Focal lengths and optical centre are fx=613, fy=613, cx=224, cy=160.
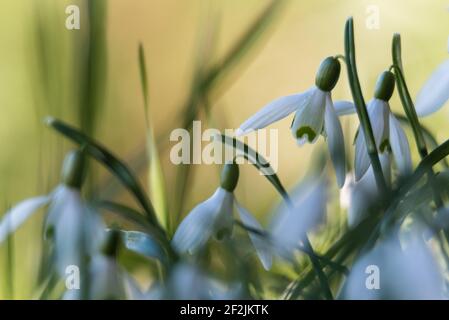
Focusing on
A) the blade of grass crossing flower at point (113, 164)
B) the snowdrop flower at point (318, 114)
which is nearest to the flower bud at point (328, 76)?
the snowdrop flower at point (318, 114)

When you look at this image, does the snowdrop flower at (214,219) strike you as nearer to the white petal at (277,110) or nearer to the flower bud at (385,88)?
the white petal at (277,110)

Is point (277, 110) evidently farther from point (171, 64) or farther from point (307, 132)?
point (171, 64)

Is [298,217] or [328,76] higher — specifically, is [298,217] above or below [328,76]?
below

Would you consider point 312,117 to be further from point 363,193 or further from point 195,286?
point 195,286

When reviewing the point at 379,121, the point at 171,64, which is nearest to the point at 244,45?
the point at 171,64

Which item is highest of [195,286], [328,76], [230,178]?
[328,76]

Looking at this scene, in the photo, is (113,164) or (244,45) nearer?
(113,164)
